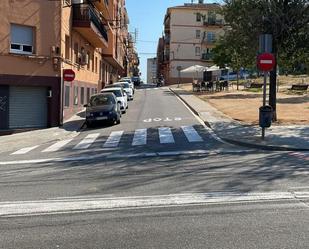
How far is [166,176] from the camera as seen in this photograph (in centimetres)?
1043

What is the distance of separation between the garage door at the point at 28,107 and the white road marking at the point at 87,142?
4583 millimetres

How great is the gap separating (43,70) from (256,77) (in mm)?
50450

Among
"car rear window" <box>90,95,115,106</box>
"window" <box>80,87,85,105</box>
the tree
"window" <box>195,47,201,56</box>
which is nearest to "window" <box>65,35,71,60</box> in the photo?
"car rear window" <box>90,95,115,106</box>

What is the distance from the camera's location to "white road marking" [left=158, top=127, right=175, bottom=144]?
1756 cm

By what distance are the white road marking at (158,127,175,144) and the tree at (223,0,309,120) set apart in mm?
4696

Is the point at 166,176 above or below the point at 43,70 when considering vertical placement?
below

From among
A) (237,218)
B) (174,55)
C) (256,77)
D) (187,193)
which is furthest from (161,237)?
(174,55)

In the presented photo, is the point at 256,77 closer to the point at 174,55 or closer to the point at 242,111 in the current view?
the point at 174,55

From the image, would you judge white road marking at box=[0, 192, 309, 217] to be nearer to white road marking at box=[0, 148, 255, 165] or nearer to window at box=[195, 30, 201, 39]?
white road marking at box=[0, 148, 255, 165]

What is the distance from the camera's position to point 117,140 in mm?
18484

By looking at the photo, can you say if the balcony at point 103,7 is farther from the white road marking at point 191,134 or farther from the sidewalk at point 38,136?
the white road marking at point 191,134

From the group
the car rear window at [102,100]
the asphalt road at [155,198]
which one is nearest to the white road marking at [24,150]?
the asphalt road at [155,198]

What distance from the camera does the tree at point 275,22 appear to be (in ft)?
67.7

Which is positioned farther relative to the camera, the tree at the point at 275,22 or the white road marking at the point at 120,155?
the tree at the point at 275,22
